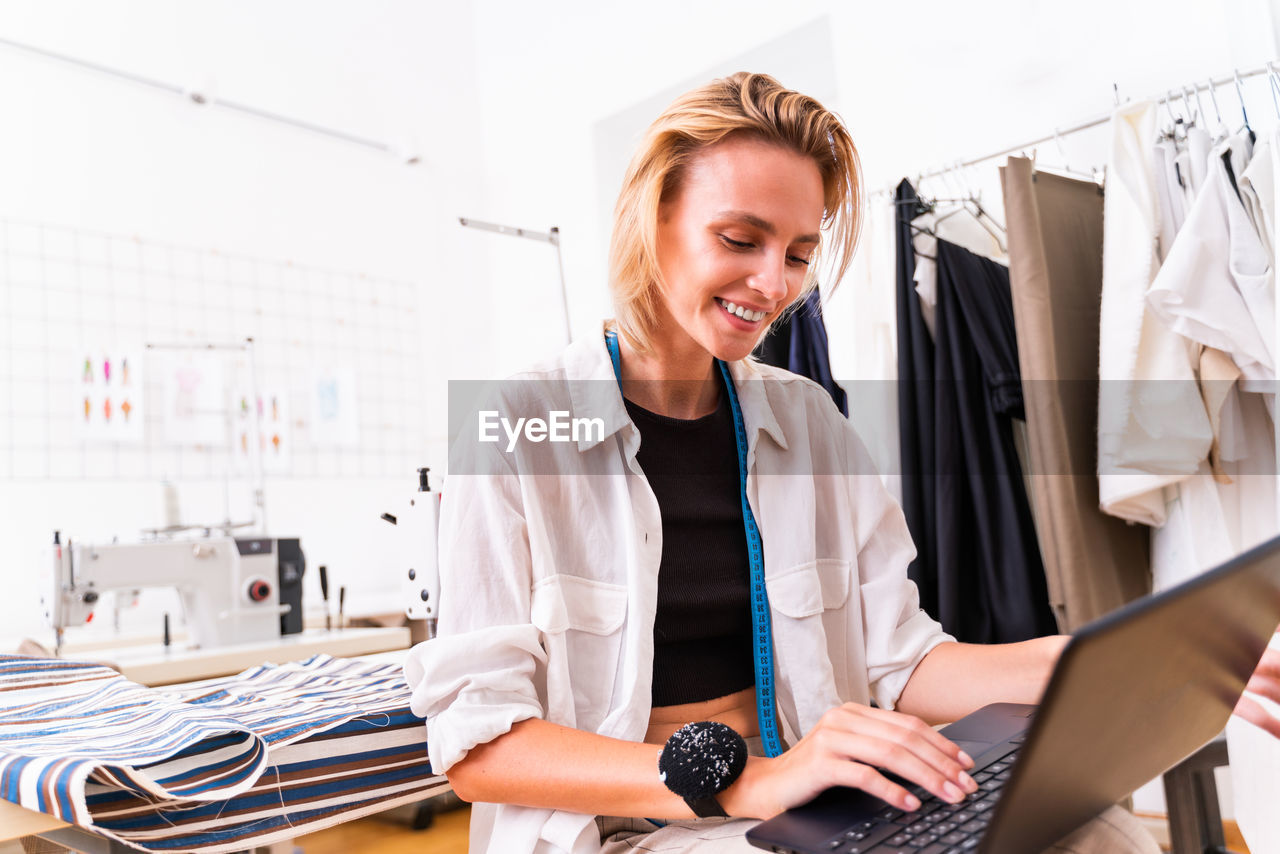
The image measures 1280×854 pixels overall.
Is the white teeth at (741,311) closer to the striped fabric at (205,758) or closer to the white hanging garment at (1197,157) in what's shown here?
the striped fabric at (205,758)

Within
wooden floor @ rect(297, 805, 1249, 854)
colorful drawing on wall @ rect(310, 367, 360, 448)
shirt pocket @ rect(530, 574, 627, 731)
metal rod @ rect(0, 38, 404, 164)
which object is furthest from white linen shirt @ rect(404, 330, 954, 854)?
metal rod @ rect(0, 38, 404, 164)

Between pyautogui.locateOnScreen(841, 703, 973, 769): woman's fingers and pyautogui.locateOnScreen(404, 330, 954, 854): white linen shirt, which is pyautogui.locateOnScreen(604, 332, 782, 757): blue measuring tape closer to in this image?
pyautogui.locateOnScreen(404, 330, 954, 854): white linen shirt

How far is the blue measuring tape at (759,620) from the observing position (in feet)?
3.15

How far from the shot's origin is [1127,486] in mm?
1646

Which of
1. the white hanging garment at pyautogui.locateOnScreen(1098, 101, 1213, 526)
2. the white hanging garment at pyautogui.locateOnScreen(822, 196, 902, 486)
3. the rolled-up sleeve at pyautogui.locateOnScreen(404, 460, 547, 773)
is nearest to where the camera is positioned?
the rolled-up sleeve at pyautogui.locateOnScreen(404, 460, 547, 773)

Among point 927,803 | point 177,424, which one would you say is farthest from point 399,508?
point 177,424

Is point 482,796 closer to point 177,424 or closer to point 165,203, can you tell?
point 177,424

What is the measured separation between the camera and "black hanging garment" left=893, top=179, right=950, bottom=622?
6.01 ft

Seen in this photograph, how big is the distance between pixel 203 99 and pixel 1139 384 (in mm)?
2998

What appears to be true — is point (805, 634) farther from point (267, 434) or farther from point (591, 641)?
point (267, 434)

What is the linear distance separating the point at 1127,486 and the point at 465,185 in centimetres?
312

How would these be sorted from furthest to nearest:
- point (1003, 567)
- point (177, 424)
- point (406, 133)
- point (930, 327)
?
point (406, 133), point (177, 424), point (930, 327), point (1003, 567)

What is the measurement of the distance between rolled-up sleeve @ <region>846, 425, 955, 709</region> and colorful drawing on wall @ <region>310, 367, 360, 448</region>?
261 cm

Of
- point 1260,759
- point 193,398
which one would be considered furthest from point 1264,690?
point 193,398
